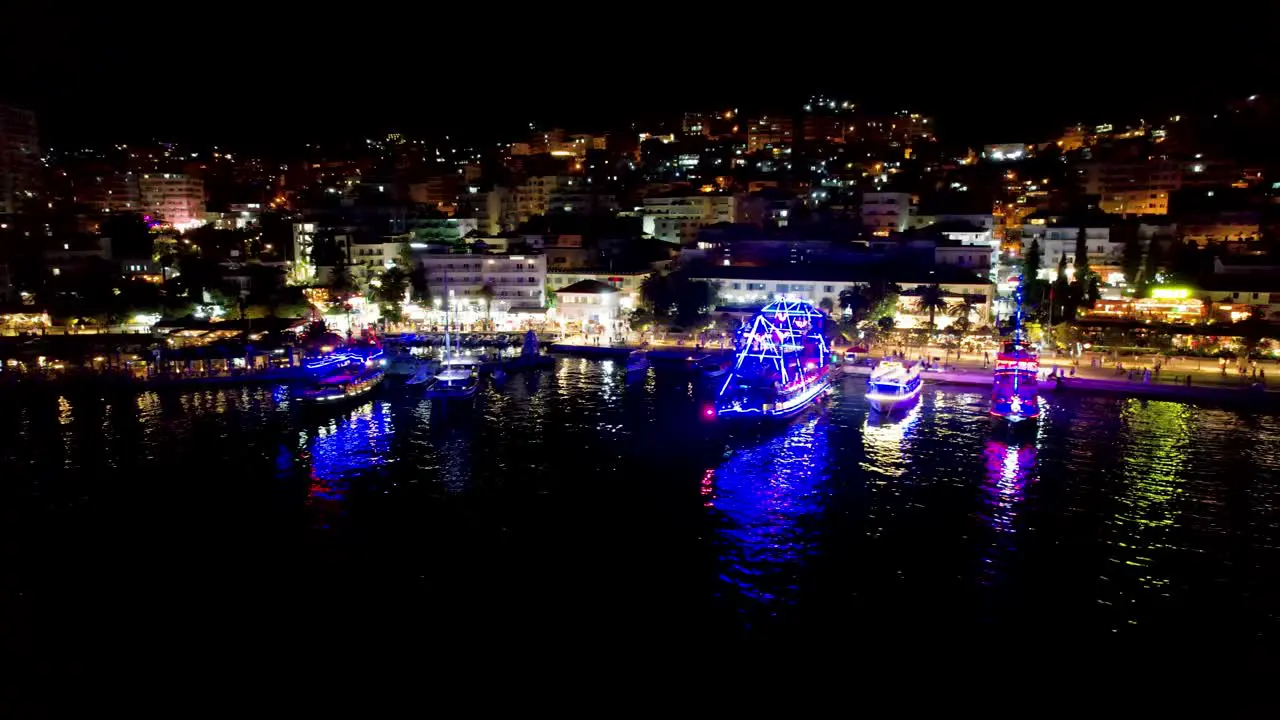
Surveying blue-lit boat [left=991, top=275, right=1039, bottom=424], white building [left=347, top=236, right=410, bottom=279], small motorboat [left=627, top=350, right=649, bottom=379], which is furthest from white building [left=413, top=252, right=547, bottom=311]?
blue-lit boat [left=991, top=275, right=1039, bottom=424]

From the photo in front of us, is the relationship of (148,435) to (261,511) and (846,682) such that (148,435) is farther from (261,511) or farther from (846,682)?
(846,682)

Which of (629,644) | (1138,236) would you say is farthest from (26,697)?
(1138,236)

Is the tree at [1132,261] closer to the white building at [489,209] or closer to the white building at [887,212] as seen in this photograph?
the white building at [887,212]

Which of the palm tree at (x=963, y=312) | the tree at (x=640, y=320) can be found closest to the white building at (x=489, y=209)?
the tree at (x=640, y=320)

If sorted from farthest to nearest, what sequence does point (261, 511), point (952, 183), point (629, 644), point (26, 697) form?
point (952, 183)
point (261, 511)
point (629, 644)
point (26, 697)

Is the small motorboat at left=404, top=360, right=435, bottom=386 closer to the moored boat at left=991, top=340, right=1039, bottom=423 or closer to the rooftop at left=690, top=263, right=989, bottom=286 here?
the rooftop at left=690, top=263, right=989, bottom=286

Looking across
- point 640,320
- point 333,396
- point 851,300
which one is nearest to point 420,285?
point 640,320
